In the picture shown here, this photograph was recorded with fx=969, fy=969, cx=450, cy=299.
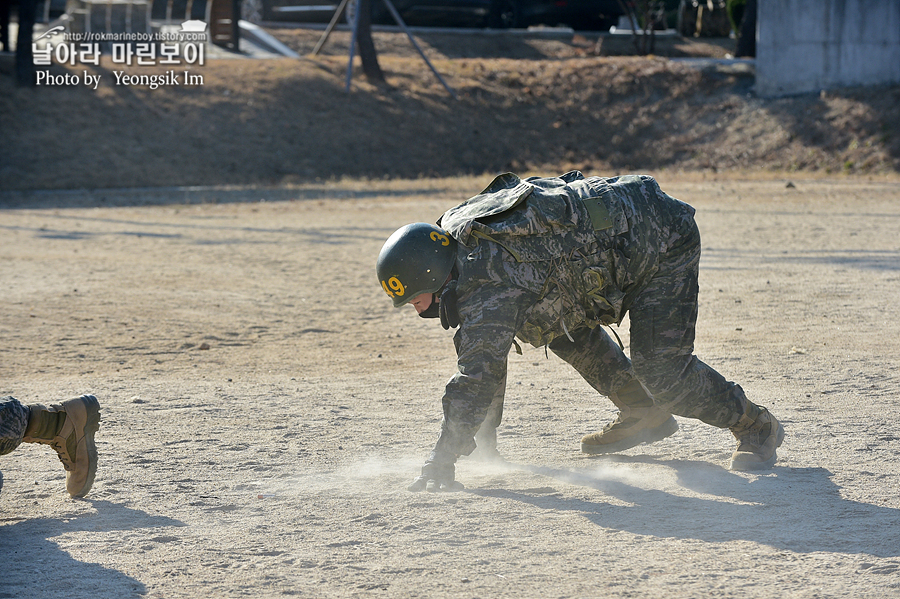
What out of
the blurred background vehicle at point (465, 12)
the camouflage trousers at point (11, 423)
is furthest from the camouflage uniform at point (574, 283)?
the blurred background vehicle at point (465, 12)

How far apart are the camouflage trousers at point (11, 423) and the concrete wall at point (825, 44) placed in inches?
960

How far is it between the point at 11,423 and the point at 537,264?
2437 mm

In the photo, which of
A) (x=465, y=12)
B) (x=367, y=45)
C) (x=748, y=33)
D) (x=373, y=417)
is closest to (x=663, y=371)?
(x=373, y=417)

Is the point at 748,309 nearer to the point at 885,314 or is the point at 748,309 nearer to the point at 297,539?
the point at 885,314

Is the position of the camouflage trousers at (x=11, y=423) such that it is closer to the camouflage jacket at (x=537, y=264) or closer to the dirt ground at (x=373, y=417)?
the dirt ground at (x=373, y=417)

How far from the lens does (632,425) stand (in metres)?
5.07

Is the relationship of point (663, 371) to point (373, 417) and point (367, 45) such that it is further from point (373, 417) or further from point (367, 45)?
point (367, 45)

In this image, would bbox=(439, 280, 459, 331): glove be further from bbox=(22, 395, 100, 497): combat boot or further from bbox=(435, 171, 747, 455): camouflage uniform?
bbox=(22, 395, 100, 497): combat boot

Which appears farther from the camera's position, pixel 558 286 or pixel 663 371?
pixel 663 371

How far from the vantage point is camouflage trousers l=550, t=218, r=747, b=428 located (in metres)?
4.52

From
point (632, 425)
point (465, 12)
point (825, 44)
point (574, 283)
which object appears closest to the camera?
point (574, 283)

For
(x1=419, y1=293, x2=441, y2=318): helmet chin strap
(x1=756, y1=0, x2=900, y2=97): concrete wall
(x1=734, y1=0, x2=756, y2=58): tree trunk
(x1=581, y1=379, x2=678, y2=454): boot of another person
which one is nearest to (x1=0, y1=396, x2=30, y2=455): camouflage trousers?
(x1=419, y1=293, x2=441, y2=318): helmet chin strap

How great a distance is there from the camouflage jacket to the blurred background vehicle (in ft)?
92.9

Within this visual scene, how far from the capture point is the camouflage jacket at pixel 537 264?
4.19 metres
